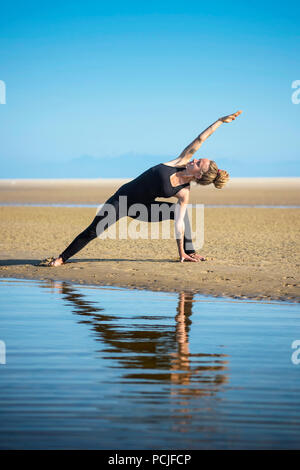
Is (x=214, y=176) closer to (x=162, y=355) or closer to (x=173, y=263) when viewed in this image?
(x=173, y=263)

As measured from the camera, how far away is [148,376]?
4.43m

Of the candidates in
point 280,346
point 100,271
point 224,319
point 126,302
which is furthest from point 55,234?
point 280,346

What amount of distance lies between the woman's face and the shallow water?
2562 mm

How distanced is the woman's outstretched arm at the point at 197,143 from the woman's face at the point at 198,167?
17 centimetres

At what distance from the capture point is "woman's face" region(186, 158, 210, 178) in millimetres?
9289

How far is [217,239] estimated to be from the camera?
15.1m

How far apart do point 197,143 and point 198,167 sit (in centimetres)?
34

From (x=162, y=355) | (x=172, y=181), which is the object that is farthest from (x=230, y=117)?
(x=162, y=355)

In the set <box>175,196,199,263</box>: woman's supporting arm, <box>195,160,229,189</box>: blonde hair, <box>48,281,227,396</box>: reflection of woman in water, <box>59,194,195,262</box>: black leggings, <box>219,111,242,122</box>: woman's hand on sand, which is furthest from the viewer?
<box>175,196,199,263</box>: woman's supporting arm

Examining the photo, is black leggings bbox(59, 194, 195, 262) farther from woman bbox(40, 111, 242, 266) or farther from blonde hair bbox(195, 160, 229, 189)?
blonde hair bbox(195, 160, 229, 189)

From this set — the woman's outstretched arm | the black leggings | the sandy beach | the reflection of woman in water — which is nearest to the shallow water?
the reflection of woman in water

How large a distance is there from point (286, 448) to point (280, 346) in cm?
208
